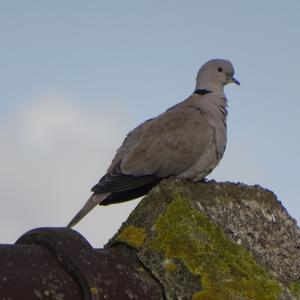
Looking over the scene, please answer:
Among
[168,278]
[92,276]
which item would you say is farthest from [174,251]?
[92,276]

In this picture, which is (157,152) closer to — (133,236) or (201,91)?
(201,91)

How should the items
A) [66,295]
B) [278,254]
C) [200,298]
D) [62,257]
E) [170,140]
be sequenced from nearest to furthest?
[66,295], [62,257], [200,298], [278,254], [170,140]

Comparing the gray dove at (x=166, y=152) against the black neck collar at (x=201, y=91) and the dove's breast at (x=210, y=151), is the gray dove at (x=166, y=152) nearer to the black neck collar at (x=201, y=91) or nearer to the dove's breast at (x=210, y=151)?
the dove's breast at (x=210, y=151)

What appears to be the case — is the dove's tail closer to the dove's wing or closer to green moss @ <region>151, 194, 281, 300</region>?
the dove's wing

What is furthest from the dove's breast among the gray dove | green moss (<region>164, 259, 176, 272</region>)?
green moss (<region>164, 259, 176, 272</region>)

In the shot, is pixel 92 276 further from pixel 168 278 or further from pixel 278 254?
pixel 278 254

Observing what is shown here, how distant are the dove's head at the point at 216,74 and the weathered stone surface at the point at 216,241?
5008 millimetres

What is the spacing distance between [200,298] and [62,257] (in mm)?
418

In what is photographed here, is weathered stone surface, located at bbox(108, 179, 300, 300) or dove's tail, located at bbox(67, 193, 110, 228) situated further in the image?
dove's tail, located at bbox(67, 193, 110, 228)

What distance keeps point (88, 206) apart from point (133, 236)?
3.81 meters

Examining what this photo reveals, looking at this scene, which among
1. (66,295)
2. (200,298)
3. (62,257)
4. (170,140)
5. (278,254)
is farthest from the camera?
(170,140)

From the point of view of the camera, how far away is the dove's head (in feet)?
26.1

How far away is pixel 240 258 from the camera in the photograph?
263 centimetres

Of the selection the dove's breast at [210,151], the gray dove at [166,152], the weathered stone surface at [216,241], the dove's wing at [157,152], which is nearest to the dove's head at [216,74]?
the gray dove at [166,152]
